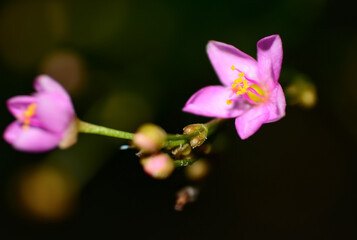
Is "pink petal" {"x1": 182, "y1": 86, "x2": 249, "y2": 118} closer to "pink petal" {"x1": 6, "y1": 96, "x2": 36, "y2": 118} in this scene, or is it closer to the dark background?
"pink petal" {"x1": 6, "y1": 96, "x2": 36, "y2": 118}

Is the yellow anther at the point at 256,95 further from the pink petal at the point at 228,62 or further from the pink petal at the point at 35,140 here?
the pink petal at the point at 35,140

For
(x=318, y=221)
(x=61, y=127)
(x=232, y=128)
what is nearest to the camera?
(x=61, y=127)

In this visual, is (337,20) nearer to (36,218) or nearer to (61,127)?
(61,127)

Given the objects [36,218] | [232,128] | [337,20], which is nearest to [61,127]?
[232,128]

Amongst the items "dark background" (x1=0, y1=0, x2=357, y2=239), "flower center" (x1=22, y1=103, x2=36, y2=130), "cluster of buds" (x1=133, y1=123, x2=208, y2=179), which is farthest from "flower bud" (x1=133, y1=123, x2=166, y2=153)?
"dark background" (x1=0, y1=0, x2=357, y2=239)

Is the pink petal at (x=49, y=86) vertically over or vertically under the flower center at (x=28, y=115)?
over

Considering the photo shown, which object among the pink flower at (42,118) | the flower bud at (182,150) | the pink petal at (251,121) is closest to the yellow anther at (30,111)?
the pink flower at (42,118)

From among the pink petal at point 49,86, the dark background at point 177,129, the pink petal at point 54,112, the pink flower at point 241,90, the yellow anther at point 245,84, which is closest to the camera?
the pink petal at point 54,112
